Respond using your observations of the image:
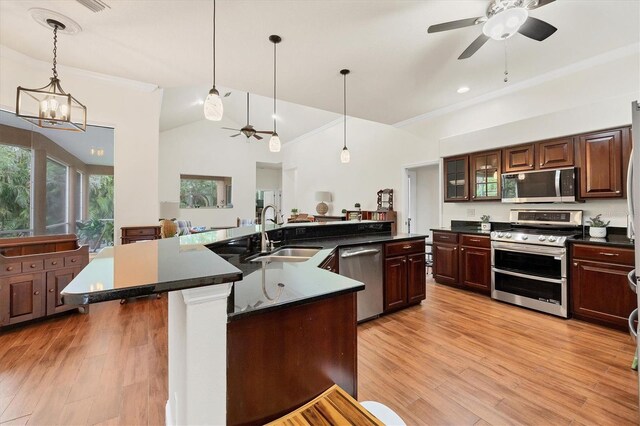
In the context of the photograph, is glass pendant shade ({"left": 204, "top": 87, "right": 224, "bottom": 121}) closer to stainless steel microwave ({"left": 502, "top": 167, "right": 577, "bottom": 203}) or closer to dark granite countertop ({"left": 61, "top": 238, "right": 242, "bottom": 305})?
dark granite countertop ({"left": 61, "top": 238, "right": 242, "bottom": 305})

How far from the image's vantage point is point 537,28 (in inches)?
87.4

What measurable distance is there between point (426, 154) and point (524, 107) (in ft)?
5.21

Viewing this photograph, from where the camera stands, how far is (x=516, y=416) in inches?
64.1

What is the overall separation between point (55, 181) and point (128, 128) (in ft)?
3.67

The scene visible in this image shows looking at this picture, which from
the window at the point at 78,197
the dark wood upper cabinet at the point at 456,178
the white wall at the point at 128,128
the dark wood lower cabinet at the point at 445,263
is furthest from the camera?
the dark wood upper cabinet at the point at 456,178

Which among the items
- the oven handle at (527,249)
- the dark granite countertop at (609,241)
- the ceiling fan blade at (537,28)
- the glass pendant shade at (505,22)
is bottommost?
the oven handle at (527,249)

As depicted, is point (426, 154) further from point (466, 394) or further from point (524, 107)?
point (466, 394)

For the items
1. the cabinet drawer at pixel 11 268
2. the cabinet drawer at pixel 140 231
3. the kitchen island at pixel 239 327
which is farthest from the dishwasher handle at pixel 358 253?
the cabinet drawer at pixel 11 268

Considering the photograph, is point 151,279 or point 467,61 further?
point 467,61

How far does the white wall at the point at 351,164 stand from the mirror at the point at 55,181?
188 inches

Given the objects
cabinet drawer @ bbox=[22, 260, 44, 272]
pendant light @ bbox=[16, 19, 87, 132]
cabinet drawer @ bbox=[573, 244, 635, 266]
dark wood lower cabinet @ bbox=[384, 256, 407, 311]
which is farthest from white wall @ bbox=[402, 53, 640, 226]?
cabinet drawer @ bbox=[22, 260, 44, 272]

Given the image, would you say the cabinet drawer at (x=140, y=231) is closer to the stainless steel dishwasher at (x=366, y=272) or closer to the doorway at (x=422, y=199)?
the stainless steel dishwasher at (x=366, y=272)

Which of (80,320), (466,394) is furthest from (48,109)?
(466,394)

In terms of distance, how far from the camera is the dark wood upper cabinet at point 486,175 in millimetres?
4004
